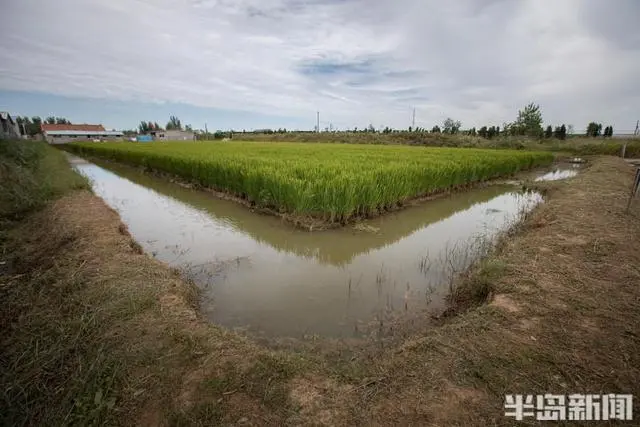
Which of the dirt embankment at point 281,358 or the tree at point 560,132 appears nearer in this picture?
the dirt embankment at point 281,358

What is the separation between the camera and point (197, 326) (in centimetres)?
Result: 256

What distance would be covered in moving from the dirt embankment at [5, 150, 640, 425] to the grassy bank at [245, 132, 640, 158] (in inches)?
1123

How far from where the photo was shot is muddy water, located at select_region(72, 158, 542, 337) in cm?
332

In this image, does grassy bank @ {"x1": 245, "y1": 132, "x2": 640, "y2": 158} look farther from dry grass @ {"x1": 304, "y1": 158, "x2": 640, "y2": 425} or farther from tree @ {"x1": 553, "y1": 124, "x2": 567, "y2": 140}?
dry grass @ {"x1": 304, "y1": 158, "x2": 640, "y2": 425}

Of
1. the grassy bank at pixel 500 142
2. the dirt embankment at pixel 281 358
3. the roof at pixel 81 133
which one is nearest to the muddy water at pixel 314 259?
the dirt embankment at pixel 281 358

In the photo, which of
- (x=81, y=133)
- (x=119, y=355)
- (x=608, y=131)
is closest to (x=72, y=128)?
(x=81, y=133)

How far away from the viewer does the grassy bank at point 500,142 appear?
77.7ft

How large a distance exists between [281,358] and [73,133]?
258ft

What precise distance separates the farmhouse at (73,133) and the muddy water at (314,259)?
66793 millimetres

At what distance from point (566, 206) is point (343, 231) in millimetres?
4653

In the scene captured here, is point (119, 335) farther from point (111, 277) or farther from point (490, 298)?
point (490, 298)
